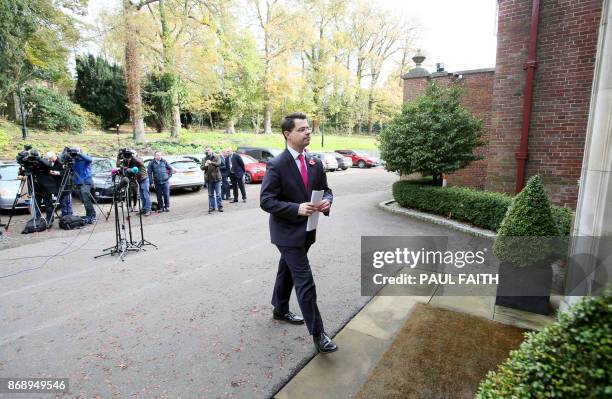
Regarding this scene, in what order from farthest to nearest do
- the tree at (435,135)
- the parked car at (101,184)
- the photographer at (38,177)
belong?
the parked car at (101,184) → the tree at (435,135) → the photographer at (38,177)

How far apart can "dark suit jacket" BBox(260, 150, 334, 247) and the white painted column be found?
94.7 inches

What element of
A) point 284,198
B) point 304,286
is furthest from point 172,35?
point 304,286

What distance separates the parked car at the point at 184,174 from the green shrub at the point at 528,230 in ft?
36.4

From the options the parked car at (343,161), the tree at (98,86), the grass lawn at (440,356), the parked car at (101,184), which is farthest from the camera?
the tree at (98,86)

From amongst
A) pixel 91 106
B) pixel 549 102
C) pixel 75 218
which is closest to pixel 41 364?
pixel 75 218

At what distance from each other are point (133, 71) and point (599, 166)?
21.7 metres

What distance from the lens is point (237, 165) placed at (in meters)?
10.7

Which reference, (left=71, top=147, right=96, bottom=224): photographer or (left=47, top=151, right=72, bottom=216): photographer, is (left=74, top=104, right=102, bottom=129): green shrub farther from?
(left=71, top=147, right=96, bottom=224): photographer

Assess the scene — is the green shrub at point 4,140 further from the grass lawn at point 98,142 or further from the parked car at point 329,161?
the parked car at point 329,161

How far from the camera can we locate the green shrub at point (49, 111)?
20.8 meters

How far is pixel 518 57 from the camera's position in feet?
23.8

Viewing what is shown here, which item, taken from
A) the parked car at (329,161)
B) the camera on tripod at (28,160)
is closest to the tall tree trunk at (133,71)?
the parked car at (329,161)

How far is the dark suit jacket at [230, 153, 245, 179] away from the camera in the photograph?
10.7 meters

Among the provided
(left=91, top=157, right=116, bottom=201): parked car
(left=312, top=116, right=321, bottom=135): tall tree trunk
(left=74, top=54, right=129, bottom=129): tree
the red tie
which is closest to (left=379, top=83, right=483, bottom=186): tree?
the red tie
